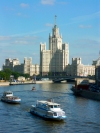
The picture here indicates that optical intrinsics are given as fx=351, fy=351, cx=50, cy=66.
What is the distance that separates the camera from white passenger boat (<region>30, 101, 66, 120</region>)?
26.1 meters

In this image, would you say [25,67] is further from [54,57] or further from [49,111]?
[49,111]

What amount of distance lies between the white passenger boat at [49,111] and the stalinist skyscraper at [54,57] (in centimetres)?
12205

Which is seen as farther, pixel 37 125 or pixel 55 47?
pixel 55 47

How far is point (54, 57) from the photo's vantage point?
509ft

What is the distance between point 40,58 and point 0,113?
127415 millimetres

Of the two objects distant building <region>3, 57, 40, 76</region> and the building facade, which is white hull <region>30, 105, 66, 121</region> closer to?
the building facade

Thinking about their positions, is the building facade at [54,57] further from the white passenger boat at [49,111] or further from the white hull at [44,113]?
the white passenger boat at [49,111]

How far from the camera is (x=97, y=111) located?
103 ft

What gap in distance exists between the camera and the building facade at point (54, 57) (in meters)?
153

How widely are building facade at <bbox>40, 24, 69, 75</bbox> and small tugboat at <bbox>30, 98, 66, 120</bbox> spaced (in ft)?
400

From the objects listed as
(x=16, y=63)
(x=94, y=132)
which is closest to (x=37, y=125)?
(x=94, y=132)

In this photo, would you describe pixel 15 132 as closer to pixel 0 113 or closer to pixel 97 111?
pixel 0 113

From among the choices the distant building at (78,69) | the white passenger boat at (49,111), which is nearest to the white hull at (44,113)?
the white passenger boat at (49,111)

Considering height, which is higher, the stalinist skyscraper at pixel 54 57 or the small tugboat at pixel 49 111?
the stalinist skyscraper at pixel 54 57
